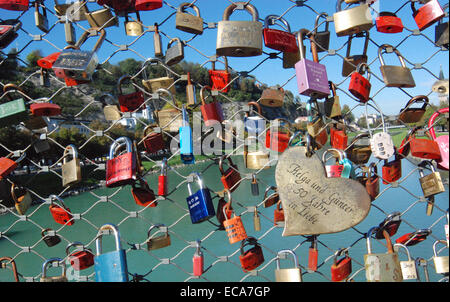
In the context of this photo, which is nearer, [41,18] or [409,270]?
[409,270]

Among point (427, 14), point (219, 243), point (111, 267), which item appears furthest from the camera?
point (219, 243)

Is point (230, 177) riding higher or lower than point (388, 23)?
lower

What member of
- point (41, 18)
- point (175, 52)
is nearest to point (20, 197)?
point (41, 18)

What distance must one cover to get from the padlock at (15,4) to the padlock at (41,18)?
28 millimetres

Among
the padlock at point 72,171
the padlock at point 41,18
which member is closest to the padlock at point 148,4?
the padlock at point 41,18

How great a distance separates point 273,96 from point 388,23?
35cm

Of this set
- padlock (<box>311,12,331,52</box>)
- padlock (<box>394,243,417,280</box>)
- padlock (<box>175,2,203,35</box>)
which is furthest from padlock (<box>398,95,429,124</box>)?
padlock (<box>175,2,203,35</box>)

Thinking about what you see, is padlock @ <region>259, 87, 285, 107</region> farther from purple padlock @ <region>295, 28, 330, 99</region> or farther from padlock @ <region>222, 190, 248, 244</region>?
padlock @ <region>222, 190, 248, 244</region>

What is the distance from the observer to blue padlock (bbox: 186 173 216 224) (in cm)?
81

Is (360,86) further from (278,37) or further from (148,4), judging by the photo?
(148,4)

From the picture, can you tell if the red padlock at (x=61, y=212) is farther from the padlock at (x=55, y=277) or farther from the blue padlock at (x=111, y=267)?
the blue padlock at (x=111, y=267)

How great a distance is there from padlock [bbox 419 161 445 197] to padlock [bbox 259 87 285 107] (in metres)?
0.43

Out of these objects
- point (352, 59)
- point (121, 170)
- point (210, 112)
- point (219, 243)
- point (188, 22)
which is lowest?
point (219, 243)

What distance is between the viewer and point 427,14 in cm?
83
